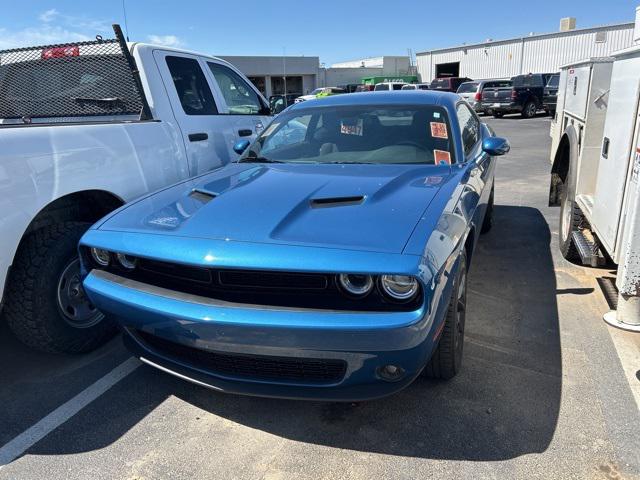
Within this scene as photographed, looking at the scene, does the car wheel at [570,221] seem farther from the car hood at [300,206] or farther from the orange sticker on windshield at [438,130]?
the car hood at [300,206]

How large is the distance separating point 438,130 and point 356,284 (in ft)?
6.27

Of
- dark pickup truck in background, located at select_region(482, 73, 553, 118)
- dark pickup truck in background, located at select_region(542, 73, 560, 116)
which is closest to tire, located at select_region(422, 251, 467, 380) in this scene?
dark pickup truck in background, located at select_region(542, 73, 560, 116)

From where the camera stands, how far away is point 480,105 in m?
22.9

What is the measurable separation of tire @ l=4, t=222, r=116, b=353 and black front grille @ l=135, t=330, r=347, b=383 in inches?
31.5

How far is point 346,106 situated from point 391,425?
2512 millimetres

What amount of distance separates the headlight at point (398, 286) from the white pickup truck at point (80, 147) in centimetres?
200

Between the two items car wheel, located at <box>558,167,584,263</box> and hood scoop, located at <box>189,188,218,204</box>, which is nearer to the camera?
hood scoop, located at <box>189,188,218,204</box>

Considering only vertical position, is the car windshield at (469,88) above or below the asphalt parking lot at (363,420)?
above

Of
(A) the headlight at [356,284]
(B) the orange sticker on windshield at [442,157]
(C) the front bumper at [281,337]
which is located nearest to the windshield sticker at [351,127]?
(B) the orange sticker on windshield at [442,157]

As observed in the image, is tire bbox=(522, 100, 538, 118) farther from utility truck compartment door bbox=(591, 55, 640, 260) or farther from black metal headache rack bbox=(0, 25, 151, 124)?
black metal headache rack bbox=(0, 25, 151, 124)

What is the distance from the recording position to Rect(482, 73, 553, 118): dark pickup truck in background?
21875mm

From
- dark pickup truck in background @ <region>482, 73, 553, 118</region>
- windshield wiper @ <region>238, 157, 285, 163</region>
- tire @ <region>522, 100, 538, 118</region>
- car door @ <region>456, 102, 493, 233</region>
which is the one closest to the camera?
car door @ <region>456, 102, 493, 233</region>

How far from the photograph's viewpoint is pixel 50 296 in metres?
3.06

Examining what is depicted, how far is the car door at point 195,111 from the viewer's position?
4227mm
